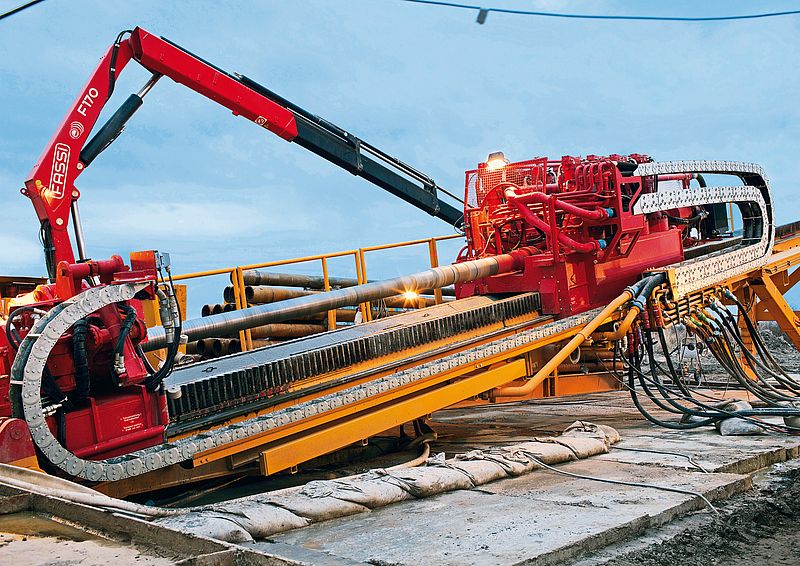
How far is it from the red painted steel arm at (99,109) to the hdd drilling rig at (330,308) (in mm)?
15

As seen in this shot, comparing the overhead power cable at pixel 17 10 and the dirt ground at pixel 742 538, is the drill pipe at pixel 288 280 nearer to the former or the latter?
the overhead power cable at pixel 17 10

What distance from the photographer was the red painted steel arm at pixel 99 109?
6.43 m

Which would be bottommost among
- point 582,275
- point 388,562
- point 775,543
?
point 775,543

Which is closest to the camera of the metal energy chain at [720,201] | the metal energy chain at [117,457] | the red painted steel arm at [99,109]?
the metal energy chain at [117,457]

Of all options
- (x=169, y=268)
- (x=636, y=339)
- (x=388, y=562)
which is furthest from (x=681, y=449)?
(x=169, y=268)

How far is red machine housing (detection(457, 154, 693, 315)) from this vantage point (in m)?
8.66

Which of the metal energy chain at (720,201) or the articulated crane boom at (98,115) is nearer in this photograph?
the articulated crane boom at (98,115)

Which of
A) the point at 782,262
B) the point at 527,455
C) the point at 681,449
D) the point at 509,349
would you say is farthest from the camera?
the point at 782,262

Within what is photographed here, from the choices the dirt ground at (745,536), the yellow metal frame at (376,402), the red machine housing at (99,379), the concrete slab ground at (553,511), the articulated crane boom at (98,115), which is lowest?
the dirt ground at (745,536)

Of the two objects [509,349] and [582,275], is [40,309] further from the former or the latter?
[582,275]

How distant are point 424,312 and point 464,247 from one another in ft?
5.77

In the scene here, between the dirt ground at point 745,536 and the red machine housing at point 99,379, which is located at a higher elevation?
the red machine housing at point 99,379

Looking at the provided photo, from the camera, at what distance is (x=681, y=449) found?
6902 millimetres

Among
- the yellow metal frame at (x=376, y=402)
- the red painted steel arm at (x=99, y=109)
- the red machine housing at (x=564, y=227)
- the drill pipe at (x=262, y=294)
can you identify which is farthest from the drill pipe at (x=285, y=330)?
the red painted steel arm at (x=99, y=109)
